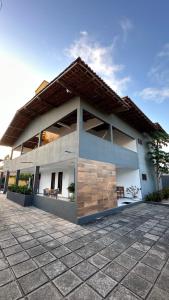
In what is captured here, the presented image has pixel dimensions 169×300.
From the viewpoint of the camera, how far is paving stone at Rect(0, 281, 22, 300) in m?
1.82

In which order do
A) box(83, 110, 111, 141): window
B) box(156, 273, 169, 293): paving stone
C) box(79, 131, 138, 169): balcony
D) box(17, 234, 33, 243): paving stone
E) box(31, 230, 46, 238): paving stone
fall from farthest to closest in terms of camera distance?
box(83, 110, 111, 141): window → box(79, 131, 138, 169): balcony → box(31, 230, 46, 238): paving stone → box(17, 234, 33, 243): paving stone → box(156, 273, 169, 293): paving stone

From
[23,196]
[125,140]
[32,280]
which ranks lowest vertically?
[32,280]

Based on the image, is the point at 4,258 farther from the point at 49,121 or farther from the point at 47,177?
the point at 47,177

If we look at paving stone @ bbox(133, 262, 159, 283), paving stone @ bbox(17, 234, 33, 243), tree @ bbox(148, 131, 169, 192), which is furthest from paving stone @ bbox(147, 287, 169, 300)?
tree @ bbox(148, 131, 169, 192)

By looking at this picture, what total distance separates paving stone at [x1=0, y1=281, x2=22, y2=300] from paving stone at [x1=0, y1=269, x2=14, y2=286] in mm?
108

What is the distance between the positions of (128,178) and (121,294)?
965 cm

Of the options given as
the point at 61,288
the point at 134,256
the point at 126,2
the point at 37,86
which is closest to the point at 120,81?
the point at 126,2

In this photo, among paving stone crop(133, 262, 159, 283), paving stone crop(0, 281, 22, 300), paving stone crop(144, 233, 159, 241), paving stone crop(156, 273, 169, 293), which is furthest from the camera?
paving stone crop(144, 233, 159, 241)

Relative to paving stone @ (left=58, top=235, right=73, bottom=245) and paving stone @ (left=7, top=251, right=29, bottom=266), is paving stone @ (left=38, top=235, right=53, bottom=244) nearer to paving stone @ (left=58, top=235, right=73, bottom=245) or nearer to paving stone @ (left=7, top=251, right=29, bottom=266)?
paving stone @ (left=58, top=235, right=73, bottom=245)

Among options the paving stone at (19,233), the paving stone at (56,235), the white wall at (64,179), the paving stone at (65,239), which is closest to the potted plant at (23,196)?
the white wall at (64,179)

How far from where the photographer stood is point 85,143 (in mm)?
6000

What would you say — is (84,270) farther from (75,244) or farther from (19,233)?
(19,233)

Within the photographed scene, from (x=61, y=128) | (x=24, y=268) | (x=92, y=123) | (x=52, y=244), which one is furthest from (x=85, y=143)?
(x=61, y=128)

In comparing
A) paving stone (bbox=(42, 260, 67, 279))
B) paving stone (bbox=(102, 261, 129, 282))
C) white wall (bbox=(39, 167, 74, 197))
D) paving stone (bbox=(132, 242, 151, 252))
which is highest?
white wall (bbox=(39, 167, 74, 197))
